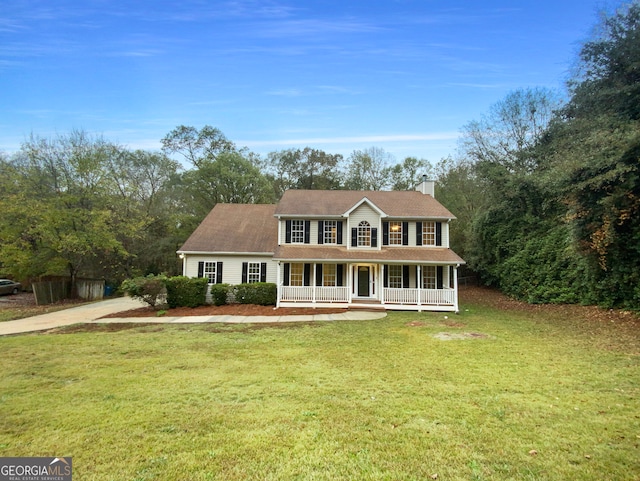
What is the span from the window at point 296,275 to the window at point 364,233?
138 inches

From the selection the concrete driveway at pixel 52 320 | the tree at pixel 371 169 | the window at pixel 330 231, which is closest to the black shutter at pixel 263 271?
the window at pixel 330 231

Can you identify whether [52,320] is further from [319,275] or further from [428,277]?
[428,277]

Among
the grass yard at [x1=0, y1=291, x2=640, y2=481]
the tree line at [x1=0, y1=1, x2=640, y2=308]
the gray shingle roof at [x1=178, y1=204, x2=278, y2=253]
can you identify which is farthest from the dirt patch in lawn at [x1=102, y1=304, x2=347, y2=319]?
the tree line at [x1=0, y1=1, x2=640, y2=308]

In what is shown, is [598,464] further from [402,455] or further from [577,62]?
[577,62]

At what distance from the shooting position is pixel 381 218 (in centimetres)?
1778

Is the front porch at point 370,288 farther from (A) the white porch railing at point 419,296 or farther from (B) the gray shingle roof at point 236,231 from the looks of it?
(B) the gray shingle roof at point 236,231

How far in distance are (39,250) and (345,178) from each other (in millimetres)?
27997

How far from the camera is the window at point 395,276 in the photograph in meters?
17.8

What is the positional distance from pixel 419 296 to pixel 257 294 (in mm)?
8211

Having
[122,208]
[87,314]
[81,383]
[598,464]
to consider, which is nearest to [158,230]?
[122,208]

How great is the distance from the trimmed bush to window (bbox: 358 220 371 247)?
17.3ft

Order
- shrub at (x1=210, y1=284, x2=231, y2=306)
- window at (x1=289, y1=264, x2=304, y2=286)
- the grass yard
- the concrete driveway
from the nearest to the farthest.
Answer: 1. the grass yard
2. the concrete driveway
3. shrub at (x1=210, y1=284, x2=231, y2=306)
4. window at (x1=289, y1=264, x2=304, y2=286)

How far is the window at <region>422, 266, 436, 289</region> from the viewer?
1772 centimetres

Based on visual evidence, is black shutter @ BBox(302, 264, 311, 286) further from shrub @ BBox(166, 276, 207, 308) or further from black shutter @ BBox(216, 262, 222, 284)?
shrub @ BBox(166, 276, 207, 308)
